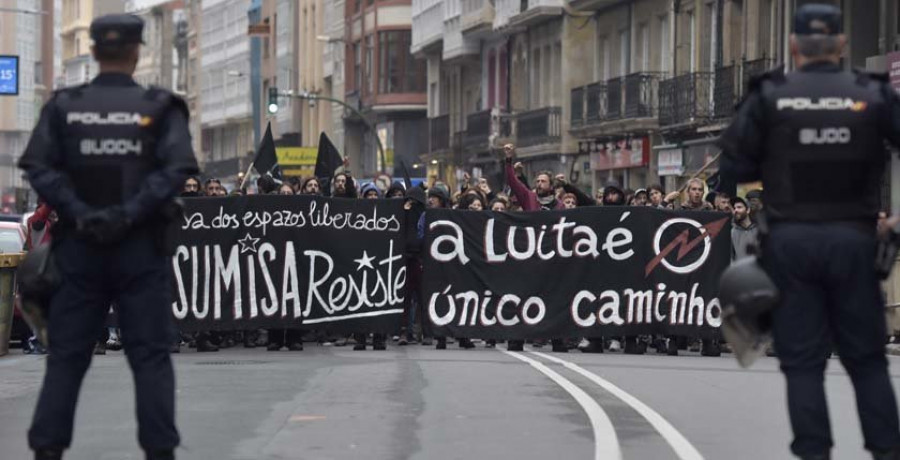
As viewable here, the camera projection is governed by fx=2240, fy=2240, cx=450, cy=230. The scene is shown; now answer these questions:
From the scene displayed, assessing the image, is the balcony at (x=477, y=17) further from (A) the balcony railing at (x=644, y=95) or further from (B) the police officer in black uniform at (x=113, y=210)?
(B) the police officer in black uniform at (x=113, y=210)

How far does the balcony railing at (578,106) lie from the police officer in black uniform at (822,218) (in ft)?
149

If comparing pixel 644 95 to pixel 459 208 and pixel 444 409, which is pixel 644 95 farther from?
pixel 444 409

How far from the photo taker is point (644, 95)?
49.2 m

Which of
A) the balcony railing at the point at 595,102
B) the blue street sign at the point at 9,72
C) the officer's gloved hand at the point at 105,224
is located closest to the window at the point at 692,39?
the balcony railing at the point at 595,102

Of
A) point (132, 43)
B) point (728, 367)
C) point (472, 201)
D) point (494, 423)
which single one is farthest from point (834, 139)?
point (472, 201)

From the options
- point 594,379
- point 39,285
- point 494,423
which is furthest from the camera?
point 594,379

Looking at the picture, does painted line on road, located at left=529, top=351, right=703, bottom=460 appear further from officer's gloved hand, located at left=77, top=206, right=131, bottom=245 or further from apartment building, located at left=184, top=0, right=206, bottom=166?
apartment building, located at left=184, top=0, right=206, bottom=166

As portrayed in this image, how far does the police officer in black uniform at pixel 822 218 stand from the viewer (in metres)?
8.77

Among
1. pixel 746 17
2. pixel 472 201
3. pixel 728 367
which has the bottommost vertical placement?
pixel 728 367

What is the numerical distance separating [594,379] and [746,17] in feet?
92.1

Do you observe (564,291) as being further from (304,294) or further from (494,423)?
(494,423)

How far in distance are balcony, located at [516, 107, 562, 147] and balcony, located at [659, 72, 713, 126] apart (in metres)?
8.92

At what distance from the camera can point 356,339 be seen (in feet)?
74.7

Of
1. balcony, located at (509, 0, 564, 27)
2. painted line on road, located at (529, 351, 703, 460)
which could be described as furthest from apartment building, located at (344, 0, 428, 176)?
painted line on road, located at (529, 351, 703, 460)
